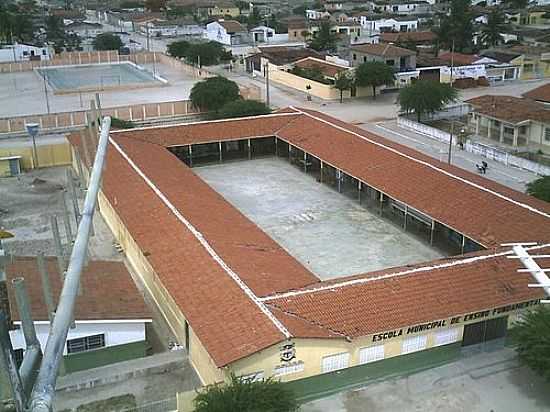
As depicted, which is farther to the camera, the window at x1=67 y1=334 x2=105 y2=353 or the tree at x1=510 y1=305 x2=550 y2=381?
the window at x1=67 y1=334 x2=105 y2=353

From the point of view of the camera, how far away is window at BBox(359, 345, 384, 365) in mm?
16953

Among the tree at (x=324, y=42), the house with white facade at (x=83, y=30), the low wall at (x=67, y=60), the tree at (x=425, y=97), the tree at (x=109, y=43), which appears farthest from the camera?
the house with white facade at (x=83, y=30)

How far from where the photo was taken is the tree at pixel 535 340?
15.9 metres

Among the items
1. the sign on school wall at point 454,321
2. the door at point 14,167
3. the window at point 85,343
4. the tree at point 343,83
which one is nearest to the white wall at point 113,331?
the window at point 85,343

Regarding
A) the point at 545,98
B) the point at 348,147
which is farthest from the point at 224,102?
the point at 545,98

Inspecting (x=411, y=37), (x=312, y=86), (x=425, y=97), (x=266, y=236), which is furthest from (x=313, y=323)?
(x=411, y=37)

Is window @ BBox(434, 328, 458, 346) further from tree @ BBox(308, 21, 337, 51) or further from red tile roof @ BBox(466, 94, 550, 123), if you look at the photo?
tree @ BBox(308, 21, 337, 51)

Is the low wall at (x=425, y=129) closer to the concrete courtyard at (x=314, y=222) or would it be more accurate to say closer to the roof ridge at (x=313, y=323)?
the concrete courtyard at (x=314, y=222)

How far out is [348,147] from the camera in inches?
1272

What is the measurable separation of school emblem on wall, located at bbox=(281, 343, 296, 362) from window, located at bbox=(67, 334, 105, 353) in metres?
4.95

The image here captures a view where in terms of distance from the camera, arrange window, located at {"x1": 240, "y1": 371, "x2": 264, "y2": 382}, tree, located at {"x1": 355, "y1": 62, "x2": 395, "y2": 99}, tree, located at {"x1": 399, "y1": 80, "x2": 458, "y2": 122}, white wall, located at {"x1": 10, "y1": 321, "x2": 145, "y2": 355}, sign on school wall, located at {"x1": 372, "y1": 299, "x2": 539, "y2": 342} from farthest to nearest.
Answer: tree, located at {"x1": 355, "y1": 62, "x2": 395, "y2": 99} → tree, located at {"x1": 399, "y1": 80, "x2": 458, "y2": 122} → white wall, located at {"x1": 10, "y1": 321, "x2": 145, "y2": 355} → sign on school wall, located at {"x1": 372, "y1": 299, "x2": 539, "y2": 342} → window, located at {"x1": 240, "y1": 371, "x2": 264, "y2": 382}

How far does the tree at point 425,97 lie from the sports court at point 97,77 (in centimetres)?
2536

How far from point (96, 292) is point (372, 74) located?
3747 cm

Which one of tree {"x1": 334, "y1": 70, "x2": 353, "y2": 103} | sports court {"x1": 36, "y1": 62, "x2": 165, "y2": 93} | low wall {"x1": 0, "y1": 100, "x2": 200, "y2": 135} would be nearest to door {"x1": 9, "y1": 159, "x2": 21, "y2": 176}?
low wall {"x1": 0, "y1": 100, "x2": 200, "y2": 135}
